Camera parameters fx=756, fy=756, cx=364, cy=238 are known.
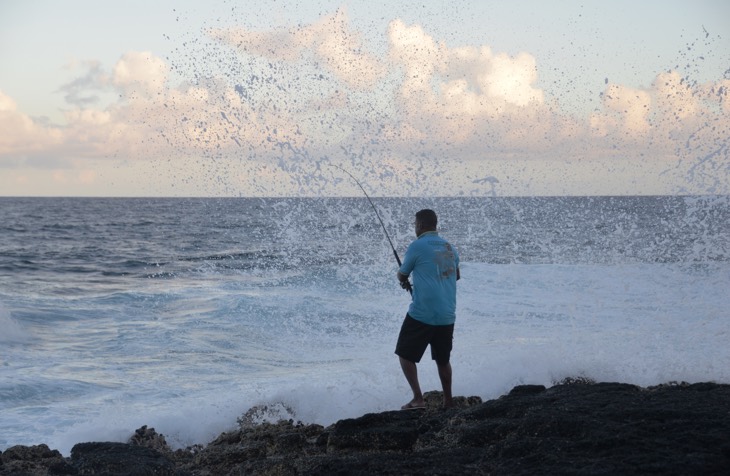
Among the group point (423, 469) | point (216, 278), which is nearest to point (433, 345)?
point (423, 469)

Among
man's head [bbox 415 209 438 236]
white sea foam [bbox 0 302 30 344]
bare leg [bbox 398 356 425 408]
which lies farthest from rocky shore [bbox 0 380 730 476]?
white sea foam [bbox 0 302 30 344]

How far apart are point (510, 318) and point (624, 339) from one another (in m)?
2.39

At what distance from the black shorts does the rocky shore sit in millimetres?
440

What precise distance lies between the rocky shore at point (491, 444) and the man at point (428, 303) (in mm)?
402

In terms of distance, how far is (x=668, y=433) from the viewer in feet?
13.2

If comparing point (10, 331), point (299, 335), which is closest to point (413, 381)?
point (299, 335)

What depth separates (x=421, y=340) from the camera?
5844 mm

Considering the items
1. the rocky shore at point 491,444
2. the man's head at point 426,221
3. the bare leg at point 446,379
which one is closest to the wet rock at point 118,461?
the rocky shore at point 491,444

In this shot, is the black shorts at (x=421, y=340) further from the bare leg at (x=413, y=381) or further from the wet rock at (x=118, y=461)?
the wet rock at (x=118, y=461)

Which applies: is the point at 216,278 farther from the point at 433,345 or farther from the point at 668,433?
the point at 668,433

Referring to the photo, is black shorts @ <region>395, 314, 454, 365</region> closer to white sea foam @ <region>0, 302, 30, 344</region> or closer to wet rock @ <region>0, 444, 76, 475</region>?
wet rock @ <region>0, 444, 76, 475</region>

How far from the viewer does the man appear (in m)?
5.79

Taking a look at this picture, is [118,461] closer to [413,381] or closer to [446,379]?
[413,381]

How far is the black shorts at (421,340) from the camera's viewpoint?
584cm
